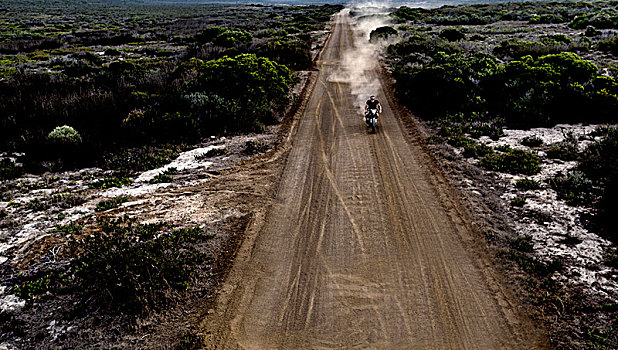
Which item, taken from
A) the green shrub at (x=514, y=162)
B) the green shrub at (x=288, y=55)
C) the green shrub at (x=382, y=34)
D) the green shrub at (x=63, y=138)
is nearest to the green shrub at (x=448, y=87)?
the green shrub at (x=514, y=162)

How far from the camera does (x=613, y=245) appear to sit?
772 cm

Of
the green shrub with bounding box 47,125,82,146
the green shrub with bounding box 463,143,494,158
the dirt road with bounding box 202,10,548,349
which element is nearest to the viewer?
the dirt road with bounding box 202,10,548,349

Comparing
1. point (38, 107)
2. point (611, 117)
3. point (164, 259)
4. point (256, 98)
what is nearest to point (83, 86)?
point (38, 107)

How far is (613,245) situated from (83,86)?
73.6 ft

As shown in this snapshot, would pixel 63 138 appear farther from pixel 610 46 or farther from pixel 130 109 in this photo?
pixel 610 46

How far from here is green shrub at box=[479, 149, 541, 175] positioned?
11102 millimetres

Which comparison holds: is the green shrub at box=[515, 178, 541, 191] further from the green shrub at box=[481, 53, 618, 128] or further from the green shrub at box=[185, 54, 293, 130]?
the green shrub at box=[185, 54, 293, 130]

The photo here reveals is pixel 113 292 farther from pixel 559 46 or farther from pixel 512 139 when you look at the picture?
pixel 559 46

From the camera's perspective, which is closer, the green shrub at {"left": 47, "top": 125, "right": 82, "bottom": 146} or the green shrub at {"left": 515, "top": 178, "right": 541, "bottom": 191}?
the green shrub at {"left": 515, "top": 178, "right": 541, "bottom": 191}

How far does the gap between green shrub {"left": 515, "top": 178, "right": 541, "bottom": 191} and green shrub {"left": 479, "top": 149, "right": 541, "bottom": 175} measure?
2.48 ft

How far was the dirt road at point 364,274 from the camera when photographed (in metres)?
5.99

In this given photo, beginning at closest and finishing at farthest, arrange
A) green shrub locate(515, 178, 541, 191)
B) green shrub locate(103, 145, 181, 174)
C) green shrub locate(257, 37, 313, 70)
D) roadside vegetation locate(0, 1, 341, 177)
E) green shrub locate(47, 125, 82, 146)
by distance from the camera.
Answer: green shrub locate(515, 178, 541, 191), green shrub locate(103, 145, 181, 174), green shrub locate(47, 125, 82, 146), roadside vegetation locate(0, 1, 341, 177), green shrub locate(257, 37, 313, 70)

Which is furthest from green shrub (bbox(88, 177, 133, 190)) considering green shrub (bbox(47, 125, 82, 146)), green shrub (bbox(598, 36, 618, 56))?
green shrub (bbox(598, 36, 618, 56))

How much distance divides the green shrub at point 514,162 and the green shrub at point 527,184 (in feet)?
2.48
